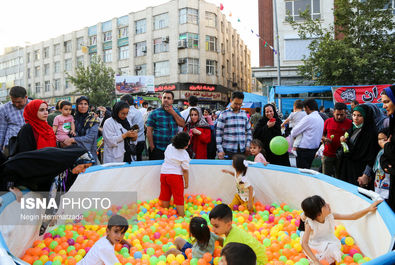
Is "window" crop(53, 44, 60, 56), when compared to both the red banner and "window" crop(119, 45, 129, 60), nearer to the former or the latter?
"window" crop(119, 45, 129, 60)

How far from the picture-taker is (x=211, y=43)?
106ft

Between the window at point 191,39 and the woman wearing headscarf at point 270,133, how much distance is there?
87.4ft

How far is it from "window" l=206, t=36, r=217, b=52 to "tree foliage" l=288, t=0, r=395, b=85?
728 inches

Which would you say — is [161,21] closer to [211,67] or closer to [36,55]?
[211,67]

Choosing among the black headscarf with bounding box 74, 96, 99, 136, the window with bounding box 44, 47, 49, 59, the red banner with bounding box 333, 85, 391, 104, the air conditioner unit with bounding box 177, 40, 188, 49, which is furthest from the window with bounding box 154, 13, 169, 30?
the black headscarf with bounding box 74, 96, 99, 136

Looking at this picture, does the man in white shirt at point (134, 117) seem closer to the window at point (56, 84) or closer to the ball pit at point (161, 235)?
the ball pit at point (161, 235)

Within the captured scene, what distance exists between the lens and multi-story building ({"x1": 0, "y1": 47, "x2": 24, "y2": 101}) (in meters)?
51.3

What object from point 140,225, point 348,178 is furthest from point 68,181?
point 348,178

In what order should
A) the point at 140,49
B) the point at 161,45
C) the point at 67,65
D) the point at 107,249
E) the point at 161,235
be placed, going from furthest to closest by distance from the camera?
the point at 67,65 < the point at 140,49 < the point at 161,45 < the point at 161,235 < the point at 107,249

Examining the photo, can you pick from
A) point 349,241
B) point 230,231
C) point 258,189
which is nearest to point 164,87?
point 258,189

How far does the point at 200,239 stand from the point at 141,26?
34.1m

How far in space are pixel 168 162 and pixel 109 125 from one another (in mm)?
1119

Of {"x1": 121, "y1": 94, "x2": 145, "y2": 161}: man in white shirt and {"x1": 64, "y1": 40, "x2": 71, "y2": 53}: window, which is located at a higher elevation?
{"x1": 64, "y1": 40, "x2": 71, "y2": 53}: window

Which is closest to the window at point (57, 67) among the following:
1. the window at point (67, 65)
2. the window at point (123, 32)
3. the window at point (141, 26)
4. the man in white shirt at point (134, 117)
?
the window at point (67, 65)
